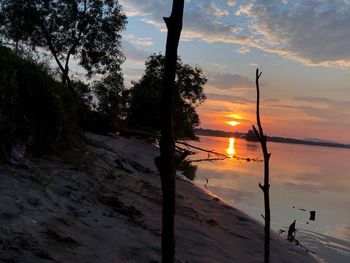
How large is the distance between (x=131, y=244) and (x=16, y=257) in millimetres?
2368

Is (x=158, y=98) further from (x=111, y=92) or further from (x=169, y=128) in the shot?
(x=169, y=128)

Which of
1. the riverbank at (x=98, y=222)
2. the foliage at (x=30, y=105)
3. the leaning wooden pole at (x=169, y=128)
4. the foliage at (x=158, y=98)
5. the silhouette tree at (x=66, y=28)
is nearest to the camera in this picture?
the leaning wooden pole at (x=169, y=128)

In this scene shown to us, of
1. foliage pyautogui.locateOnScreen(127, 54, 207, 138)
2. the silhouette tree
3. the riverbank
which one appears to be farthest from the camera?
foliage pyautogui.locateOnScreen(127, 54, 207, 138)

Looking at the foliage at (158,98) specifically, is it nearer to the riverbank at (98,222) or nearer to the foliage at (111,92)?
the foliage at (111,92)

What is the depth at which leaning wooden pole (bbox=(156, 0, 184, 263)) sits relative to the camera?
13.6 ft

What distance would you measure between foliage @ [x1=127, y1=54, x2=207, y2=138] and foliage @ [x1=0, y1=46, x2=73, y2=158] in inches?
1320

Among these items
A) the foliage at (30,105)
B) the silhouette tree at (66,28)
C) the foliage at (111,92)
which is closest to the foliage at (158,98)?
the foliage at (111,92)

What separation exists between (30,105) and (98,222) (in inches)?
196

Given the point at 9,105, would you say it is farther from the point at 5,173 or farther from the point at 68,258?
the point at 68,258

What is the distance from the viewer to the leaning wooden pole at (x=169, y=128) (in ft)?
13.6

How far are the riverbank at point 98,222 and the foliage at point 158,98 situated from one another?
3357 centimetres

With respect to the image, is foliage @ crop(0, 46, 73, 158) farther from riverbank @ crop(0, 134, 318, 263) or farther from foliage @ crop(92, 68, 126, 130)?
foliage @ crop(92, 68, 126, 130)

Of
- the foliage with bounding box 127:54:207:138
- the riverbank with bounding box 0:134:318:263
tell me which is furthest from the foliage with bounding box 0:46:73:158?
the foliage with bounding box 127:54:207:138

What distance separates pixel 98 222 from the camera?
24.6ft
